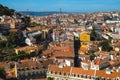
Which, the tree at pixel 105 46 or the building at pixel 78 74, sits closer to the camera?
the building at pixel 78 74

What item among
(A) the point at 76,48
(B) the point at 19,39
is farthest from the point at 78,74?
(B) the point at 19,39

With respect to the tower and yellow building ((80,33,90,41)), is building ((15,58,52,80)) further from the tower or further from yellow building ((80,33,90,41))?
yellow building ((80,33,90,41))

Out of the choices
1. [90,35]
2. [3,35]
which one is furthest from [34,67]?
[90,35]

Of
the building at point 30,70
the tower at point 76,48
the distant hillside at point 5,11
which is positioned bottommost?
the tower at point 76,48

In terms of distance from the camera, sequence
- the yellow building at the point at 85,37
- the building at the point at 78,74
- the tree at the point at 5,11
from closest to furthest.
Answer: the building at the point at 78,74 → the yellow building at the point at 85,37 → the tree at the point at 5,11

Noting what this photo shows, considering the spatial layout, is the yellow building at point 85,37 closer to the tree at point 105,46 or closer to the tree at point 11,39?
the tree at point 105,46

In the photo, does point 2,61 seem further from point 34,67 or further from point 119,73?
point 119,73

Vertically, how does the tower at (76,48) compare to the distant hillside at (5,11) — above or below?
below

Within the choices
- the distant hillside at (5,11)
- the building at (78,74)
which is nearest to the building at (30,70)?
the building at (78,74)

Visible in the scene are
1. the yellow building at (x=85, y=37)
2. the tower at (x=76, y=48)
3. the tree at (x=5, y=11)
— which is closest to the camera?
the tower at (x=76, y=48)

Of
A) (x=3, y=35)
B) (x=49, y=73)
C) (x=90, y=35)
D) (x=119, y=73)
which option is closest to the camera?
(x=119, y=73)

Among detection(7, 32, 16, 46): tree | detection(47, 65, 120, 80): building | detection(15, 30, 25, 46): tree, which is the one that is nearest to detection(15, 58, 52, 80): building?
detection(47, 65, 120, 80): building
